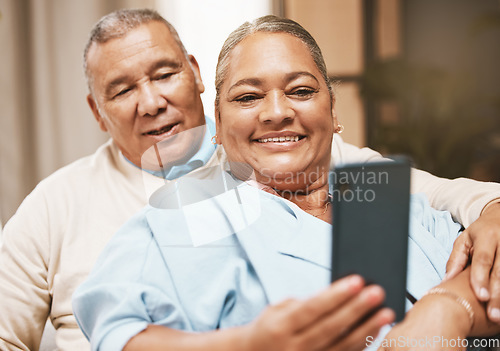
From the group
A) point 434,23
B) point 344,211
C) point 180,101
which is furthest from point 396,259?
point 434,23

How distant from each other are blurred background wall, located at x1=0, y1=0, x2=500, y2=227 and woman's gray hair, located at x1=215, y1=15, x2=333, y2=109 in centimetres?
5

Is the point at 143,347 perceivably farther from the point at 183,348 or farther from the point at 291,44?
the point at 291,44

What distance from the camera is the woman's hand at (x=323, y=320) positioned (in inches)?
14.2

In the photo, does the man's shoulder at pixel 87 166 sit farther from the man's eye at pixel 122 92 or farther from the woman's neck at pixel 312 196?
the woman's neck at pixel 312 196

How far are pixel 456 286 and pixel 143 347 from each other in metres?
0.34

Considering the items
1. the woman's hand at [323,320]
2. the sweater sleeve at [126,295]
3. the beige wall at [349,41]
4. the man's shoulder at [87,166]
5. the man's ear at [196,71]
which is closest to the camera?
the woman's hand at [323,320]

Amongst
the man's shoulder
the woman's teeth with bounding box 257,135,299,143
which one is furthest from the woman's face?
the man's shoulder

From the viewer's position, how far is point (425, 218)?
688mm

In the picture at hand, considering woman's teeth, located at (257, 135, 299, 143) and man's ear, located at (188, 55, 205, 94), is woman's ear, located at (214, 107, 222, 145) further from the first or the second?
man's ear, located at (188, 55, 205, 94)

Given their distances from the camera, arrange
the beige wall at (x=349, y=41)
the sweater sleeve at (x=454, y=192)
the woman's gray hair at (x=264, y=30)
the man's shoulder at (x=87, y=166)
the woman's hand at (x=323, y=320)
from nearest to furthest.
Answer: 1. the woman's hand at (x=323, y=320)
2. the woman's gray hair at (x=264, y=30)
3. the sweater sleeve at (x=454, y=192)
4. the man's shoulder at (x=87, y=166)
5. the beige wall at (x=349, y=41)

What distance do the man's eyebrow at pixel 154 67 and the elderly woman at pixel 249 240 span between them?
26cm

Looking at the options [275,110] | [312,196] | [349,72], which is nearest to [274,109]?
[275,110]

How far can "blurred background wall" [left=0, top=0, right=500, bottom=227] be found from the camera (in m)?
0.98

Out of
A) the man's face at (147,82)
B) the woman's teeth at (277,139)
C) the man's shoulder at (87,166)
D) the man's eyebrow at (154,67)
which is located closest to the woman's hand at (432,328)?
the woman's teeth at (277,139)
